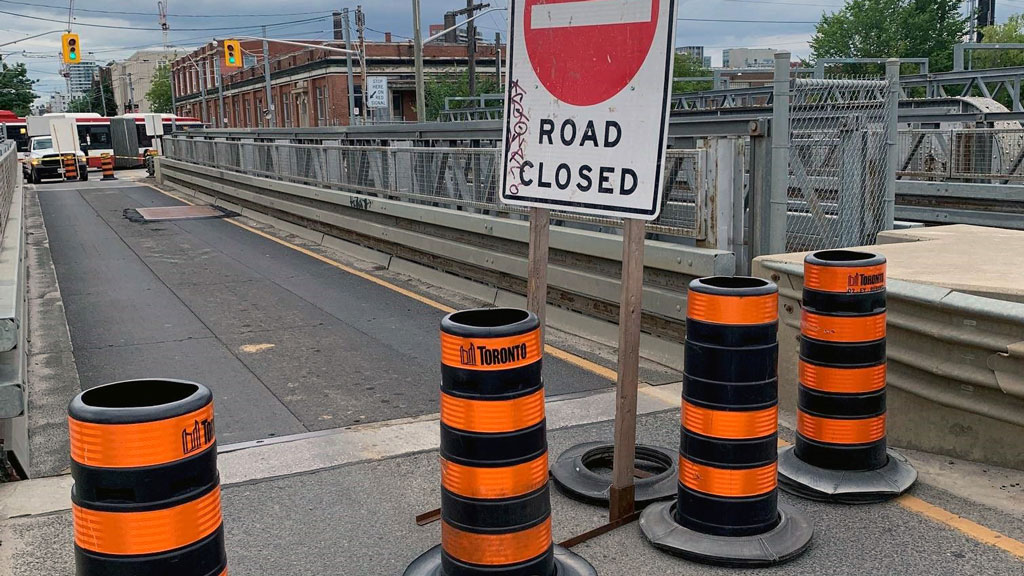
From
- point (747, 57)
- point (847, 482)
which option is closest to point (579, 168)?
point (847, 482)

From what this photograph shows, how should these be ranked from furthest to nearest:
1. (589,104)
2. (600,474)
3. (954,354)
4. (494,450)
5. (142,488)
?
1. (600,474)
2. (954,354)
3. (589,104)
4. (494,450)
5. (142,488)

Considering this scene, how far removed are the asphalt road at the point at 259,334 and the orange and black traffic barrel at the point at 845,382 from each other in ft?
7.73

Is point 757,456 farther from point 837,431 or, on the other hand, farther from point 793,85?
point 793,85

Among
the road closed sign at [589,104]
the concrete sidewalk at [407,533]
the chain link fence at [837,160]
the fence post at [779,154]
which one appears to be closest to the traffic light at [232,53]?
the chain link fence at [837,160]

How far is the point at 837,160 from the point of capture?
820 centimetres

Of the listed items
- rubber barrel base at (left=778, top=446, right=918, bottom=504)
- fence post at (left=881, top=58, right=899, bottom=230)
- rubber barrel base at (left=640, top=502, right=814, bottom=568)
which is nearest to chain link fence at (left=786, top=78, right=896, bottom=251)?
fence post at (left=881, top=58, right=899, bottom=230)

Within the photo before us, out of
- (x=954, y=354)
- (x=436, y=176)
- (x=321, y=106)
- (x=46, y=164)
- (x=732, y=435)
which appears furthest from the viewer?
(x=321, y=106)

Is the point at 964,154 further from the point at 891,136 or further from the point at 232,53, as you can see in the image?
the point at 232,53

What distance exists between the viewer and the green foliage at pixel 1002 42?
2458 inches

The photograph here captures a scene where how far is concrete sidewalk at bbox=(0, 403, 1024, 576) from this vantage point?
4.21 metres

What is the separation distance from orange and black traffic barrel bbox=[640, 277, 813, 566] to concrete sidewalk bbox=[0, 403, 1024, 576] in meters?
0.10

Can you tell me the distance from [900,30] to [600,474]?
75.3 m

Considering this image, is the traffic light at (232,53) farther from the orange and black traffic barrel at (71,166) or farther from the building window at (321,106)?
the building window at (321,106)

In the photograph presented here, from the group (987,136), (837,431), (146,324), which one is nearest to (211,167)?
(146,324)
